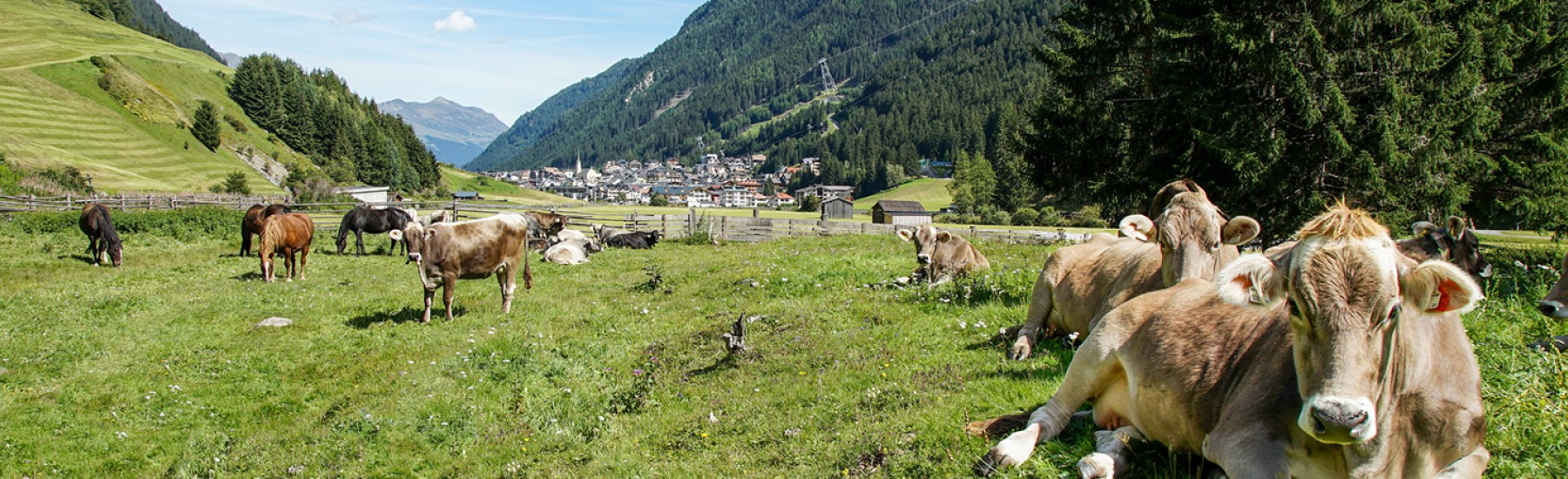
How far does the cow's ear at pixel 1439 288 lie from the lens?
262 cm

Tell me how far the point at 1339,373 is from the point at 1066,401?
6.10 feet

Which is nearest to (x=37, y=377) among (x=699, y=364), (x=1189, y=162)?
(x=699, y=364)

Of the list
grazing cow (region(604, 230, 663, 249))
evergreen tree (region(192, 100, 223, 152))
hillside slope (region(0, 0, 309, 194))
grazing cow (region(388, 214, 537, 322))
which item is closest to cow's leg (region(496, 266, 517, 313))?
grazing cow (region(388, 214, 537, 322))

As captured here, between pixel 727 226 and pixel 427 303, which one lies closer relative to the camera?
pixel 427 303

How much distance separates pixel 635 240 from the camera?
1181 inches

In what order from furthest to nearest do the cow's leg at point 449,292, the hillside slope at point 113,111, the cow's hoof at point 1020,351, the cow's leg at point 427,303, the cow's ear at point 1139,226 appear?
the hillside slope at point 113,111 < the cow's leg at point 449,292 < the cow's leg at point 427,303 < the cow's ear at point 1139,226 < the cow's hoof at point 1020,351

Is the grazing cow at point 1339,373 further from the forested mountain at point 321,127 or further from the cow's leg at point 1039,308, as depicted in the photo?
the forested mountain at point 321,127

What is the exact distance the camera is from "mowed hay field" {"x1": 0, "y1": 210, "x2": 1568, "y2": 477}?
5.35 metres

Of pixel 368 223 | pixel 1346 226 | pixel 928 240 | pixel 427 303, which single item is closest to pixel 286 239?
pixel 427 303

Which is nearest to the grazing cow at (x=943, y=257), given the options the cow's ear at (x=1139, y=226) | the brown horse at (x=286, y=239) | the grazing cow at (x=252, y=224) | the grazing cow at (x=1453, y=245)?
the cow's ear at (x=1139, y=226)

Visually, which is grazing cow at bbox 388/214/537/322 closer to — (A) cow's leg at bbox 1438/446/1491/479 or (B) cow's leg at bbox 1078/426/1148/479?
(B) cow's leg at bbox 1078/426/1148/479

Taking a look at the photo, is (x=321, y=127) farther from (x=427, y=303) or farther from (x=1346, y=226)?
(x=1346, y=226)

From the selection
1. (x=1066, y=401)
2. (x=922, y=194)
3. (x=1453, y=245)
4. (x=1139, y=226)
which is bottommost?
(x=1066, y=401)

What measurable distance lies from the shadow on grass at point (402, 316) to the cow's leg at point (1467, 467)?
1329cm
